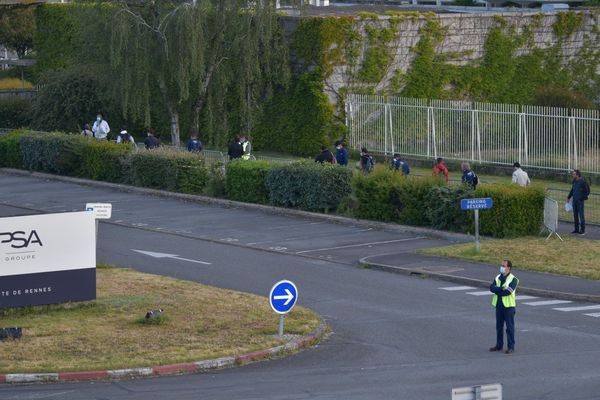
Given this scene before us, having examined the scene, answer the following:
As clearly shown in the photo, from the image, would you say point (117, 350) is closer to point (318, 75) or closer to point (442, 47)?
point (318, 75)

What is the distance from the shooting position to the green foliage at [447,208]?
29.1m

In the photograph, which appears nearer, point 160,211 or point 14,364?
point 14,364

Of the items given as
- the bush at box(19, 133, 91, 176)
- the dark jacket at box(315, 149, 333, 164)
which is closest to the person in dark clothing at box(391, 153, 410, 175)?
the dark jacket at box(315, 149, 333, 164)

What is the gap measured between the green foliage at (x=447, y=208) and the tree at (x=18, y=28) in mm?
50912

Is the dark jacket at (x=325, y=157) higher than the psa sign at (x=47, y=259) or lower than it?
higher

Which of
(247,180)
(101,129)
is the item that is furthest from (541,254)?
(101,129)

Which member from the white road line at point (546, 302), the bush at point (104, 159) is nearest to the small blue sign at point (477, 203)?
the white road line at point (546, 302)

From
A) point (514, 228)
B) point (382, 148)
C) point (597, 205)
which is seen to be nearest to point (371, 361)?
point (514, 228)

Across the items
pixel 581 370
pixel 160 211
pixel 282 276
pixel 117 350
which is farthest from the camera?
pixel 160 211

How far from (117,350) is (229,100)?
3156 cm

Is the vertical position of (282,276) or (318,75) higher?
(318,75)

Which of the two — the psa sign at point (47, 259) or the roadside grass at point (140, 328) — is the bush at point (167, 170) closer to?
the roadside grass at point (140, 328)

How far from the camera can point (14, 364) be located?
1653 cm

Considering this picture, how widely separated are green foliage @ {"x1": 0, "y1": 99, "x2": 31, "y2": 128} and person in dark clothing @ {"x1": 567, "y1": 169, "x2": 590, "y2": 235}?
1300 inches
